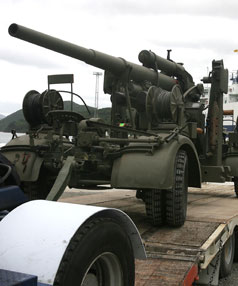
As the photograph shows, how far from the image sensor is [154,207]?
5.12 metres

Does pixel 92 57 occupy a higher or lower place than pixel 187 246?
higher

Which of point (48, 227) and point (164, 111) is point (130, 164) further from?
point (48, 227)

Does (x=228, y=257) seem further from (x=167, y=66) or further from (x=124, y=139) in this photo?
(x=167, y=66)

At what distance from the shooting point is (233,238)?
18.2 feet

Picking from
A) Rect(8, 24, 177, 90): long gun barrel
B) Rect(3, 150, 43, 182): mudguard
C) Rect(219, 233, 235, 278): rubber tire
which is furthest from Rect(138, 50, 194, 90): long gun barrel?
Rect(219, 233, 235, 278): rubber tire

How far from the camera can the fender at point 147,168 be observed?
15.8 ft

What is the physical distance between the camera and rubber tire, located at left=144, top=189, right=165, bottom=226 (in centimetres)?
512

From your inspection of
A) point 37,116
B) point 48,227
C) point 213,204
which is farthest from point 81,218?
point 213,204

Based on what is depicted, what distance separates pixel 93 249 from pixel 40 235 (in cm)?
30

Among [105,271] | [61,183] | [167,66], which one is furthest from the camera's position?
[167,66]

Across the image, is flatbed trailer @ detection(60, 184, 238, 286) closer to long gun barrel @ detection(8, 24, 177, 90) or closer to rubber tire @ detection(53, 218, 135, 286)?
rubber tire @ detection(53, 218, 135, 286)

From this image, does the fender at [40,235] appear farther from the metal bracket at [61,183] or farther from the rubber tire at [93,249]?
the metal bracket at [61,183]

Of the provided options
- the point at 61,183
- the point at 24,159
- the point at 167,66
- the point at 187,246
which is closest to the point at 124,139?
the point at 61,183

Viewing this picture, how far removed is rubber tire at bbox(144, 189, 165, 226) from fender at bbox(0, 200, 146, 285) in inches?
106
